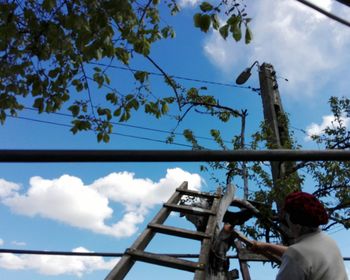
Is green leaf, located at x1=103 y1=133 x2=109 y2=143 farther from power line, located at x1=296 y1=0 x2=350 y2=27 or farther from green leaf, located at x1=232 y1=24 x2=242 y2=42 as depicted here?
power line, located at x1=296 y1=0 x2=350 y2=27

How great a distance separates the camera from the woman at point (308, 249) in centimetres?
198

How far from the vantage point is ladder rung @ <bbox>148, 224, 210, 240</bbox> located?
12.1 feet

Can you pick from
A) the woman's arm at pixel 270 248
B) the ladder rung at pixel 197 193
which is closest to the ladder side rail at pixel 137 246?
the ladder rung at pixel 197 193

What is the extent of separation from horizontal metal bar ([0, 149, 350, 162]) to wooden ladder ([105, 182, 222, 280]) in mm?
2177

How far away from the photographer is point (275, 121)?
6961 millimetres

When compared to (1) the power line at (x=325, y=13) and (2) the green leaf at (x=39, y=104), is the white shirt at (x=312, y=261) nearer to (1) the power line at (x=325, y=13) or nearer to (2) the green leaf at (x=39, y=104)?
(1) the power line at (x=325, y=13)

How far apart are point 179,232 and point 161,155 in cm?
275

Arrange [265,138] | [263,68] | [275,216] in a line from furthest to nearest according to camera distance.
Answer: [263,68], [265,138], [275,216]

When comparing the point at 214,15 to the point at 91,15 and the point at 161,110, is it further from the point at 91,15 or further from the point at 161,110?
the point at 161,110

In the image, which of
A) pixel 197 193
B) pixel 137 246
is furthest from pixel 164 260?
pixel 197 193

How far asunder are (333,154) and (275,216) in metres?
4.75

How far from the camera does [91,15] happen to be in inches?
131

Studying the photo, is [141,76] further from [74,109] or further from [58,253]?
Result: [58,253]

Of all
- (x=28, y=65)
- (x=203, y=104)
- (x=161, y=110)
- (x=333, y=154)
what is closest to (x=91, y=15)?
(x=28, y=65)
